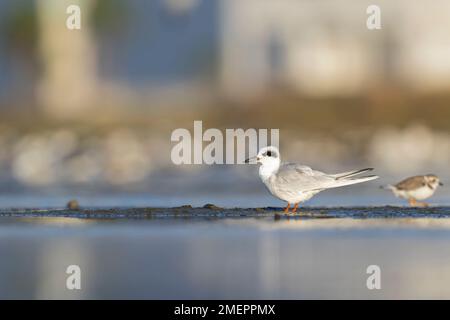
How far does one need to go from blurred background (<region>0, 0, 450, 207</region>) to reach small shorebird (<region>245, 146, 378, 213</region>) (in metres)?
4.52

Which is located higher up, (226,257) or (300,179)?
(300,179)

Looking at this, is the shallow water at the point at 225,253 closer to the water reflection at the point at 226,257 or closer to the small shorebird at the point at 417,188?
the water reflection at the point at 226,257

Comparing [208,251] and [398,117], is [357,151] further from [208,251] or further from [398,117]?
[208,251]

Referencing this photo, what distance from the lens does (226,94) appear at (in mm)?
42750

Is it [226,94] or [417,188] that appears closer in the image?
[417,188]

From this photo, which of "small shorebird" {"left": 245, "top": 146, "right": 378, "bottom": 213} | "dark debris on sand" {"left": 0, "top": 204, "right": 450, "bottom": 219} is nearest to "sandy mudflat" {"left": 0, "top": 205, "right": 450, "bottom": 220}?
"dark debris on sand" {"left": 0, "top": 204, "right": 450, "bottom": 219}

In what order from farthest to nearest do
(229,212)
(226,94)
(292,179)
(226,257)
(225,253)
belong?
(226,94)
(229,212)
(292,179)
(225,253)
(226,257)

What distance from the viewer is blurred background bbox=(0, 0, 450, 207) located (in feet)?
81.5

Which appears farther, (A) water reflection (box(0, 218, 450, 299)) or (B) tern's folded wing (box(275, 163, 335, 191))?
(B) tern's folded wing (box(275, 163, 335, 191))

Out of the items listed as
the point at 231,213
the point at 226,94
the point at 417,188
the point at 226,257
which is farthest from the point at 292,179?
the point at 226,94

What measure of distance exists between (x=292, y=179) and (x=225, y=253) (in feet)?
9.81

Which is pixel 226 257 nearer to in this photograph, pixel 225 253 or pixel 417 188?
pixel 225 253

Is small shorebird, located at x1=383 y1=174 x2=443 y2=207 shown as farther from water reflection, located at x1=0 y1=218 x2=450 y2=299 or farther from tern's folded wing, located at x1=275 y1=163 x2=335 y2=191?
water reflection, located at x1=0 y1=218 x2=450 y2=299
